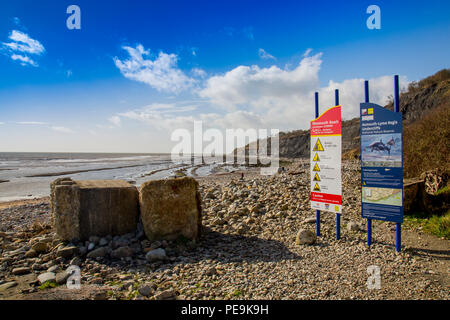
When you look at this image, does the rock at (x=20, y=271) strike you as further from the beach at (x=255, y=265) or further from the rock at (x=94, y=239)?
the rock at (x=94, y=239)

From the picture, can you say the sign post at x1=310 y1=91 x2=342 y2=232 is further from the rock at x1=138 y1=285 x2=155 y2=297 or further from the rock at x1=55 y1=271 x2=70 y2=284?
the rock at x1=55 y1=271 x2=70 y2=284

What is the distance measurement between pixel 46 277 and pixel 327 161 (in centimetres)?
621

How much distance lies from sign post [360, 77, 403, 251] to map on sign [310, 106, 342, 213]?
1.72ft

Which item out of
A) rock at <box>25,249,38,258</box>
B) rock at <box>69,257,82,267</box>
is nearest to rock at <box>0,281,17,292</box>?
rock at <box>69,257,82,267</box>

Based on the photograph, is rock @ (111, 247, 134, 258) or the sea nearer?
rock @ (111, 247, 134, 258)

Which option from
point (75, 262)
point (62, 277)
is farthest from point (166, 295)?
point (75, 262)

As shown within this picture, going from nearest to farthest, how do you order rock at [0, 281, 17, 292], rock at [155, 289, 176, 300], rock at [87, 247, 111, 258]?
1. rock at [155, 289, 176, 300]
2. rock at [0, 281, 17, 292]
3. rock at [87, 247, 111, 258]

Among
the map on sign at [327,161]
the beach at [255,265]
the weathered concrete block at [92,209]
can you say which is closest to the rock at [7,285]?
the beach at [255,265]

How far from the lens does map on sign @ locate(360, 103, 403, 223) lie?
17.8 ft

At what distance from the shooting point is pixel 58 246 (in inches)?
244

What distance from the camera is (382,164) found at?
220 inches

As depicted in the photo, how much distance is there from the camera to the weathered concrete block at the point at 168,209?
249 inches

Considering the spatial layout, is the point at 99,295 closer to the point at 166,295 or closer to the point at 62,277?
the point at 166,295

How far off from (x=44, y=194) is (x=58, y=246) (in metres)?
14.0
